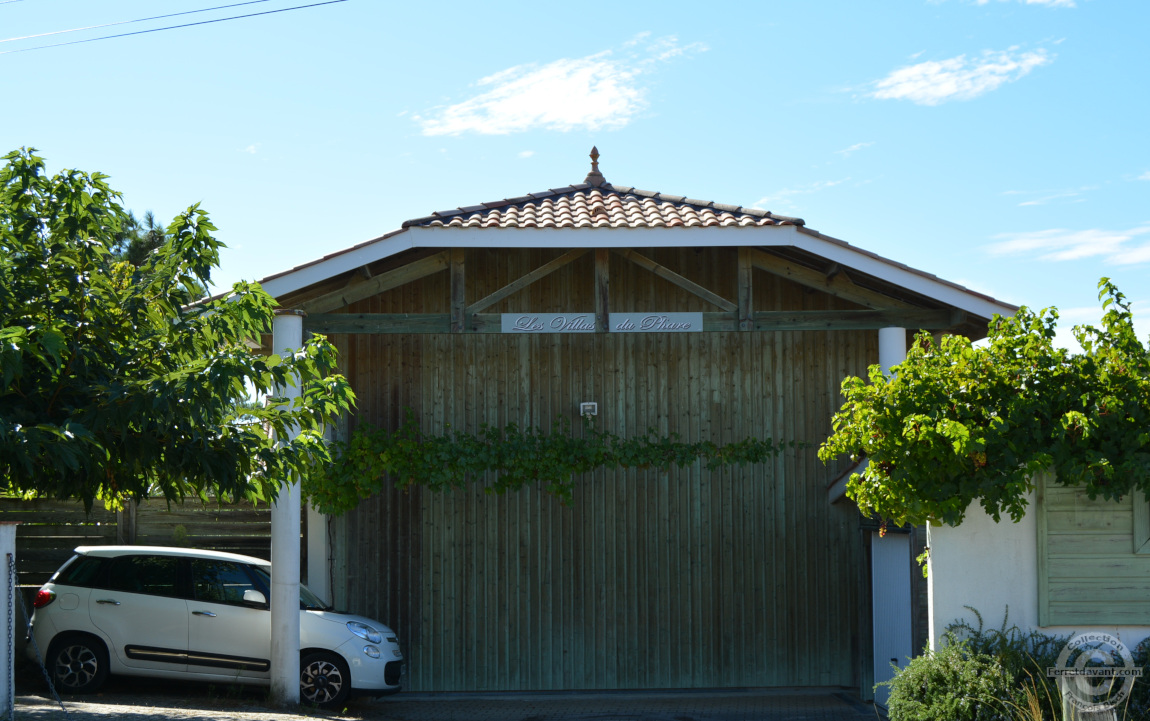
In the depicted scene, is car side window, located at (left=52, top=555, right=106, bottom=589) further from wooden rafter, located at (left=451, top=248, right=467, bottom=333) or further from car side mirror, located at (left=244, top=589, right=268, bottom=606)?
wooden rafter, located at (left=451, top=248, right=467, bottom=333)

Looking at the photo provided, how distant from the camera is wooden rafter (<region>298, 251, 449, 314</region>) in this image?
1074 centimetres

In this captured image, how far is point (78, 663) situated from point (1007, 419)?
29.8 feet

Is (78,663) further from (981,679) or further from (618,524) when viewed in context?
(981,679)

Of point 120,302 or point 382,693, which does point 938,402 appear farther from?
point 382,693

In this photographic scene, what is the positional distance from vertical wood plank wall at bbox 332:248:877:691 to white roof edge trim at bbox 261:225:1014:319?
72.5 inches

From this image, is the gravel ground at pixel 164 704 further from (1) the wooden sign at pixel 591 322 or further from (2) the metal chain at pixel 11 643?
(1) the wooden sign at pixel 591 322

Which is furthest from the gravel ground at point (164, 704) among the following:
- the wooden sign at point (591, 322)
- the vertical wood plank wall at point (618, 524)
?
the wooden sign at point (591, 322)

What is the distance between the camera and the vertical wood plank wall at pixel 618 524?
11.6m

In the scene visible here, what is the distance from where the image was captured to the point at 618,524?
11789mm

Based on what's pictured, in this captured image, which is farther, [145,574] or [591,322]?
[145,574]

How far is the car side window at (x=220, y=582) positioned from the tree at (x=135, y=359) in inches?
116

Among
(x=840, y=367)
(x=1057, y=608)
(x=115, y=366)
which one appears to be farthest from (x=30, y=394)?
(x=840, y=367)

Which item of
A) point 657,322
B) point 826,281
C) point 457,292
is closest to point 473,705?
point 457,292

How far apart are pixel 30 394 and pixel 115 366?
0.56m
